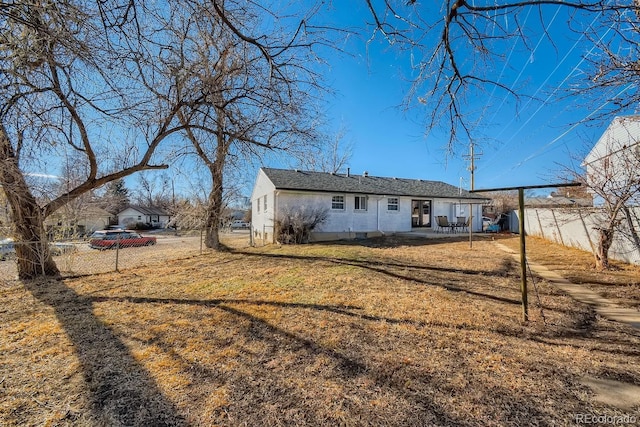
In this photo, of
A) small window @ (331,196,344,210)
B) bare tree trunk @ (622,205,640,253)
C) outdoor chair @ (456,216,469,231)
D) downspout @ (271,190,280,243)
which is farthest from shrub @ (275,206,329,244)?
bare tree trunk @ (622,205,640,253)

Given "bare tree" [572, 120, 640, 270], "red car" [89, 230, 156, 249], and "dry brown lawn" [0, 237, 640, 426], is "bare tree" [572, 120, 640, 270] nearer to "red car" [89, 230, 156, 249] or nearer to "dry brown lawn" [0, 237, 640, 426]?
"dry brown lawn" [0, 237, 640, 426]

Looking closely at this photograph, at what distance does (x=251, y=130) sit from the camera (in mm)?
6480

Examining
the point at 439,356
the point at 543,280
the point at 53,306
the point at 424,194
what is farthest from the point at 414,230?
the point at 53,306

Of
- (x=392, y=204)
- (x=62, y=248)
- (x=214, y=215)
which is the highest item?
(x=392, y=204)

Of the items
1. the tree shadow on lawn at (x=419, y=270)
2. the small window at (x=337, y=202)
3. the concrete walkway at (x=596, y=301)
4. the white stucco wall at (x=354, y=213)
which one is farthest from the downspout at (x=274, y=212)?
the concrete walkway at (x=596, y=301)

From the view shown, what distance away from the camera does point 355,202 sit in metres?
16.8

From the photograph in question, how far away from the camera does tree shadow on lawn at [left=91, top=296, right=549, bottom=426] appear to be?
209 cm

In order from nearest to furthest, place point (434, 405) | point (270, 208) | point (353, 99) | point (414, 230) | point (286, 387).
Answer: point (434, 405), point (286, 387), point (353, 99), point (270, 208), point (414, 230)

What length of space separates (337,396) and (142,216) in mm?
54881

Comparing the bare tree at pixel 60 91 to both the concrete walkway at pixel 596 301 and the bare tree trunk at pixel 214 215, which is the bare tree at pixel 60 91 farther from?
the concrete walkway at pixel 596 301

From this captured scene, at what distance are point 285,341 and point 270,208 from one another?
13.3 metres

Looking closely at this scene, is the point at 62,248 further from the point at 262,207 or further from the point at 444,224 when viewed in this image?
the point at 444,224

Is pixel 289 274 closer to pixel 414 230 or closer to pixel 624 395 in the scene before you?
pixel 624 395

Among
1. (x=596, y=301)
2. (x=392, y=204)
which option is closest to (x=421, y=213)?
(x=392, y=204)
